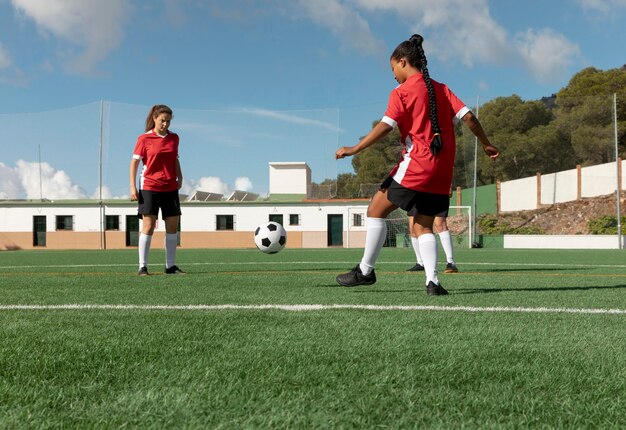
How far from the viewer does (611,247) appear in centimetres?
2592

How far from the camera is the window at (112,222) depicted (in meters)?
39.2

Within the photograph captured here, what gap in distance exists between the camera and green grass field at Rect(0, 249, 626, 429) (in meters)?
1.62

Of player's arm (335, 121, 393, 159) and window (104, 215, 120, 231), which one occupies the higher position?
player's arm (335, 121, 393, 159)

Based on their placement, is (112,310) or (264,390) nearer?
Result: (264,390)

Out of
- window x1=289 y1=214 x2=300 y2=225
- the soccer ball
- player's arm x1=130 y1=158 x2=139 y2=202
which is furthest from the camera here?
window x1=289 y1=214 x2=300 y2=225

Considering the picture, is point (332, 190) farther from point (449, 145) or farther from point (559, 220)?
point (449, 145)

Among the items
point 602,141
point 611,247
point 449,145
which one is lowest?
point 611,247

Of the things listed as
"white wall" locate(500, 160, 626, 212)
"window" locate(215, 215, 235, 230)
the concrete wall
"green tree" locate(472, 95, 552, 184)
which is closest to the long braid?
"white wall" locate(500, 160, 626, 212)

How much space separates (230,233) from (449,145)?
35.1 meters

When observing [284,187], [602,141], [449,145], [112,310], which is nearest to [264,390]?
[112,310]

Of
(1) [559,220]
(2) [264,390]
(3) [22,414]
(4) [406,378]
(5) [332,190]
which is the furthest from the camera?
(5) [332,190]

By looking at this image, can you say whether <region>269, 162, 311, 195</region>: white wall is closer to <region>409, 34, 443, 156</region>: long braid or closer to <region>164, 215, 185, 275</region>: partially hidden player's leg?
<region>164, 215, 185, 275</region>: partially hidden player's leg

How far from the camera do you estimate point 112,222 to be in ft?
129

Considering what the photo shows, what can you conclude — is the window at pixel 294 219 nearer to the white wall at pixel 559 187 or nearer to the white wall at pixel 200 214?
the white wall at pixel 200 214
